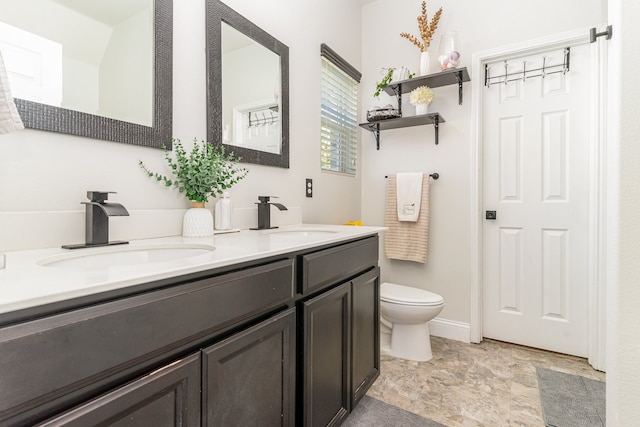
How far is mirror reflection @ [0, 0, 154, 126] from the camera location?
0.91 metres

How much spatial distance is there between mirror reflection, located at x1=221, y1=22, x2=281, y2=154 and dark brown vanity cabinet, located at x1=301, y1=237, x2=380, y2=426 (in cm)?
78

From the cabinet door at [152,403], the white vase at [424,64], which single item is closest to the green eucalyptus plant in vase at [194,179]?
the cabinet door at [152,403]

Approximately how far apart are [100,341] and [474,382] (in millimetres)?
1974

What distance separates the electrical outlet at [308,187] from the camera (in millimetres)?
2125

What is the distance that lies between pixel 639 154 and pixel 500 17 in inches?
70.9

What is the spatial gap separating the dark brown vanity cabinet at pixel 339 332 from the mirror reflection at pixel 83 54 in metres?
0.88

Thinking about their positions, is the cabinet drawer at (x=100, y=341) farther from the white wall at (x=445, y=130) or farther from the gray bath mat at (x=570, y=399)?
the white wall at (x=445, y=130)

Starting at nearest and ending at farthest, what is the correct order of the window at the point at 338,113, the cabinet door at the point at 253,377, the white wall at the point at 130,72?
the cabinet door at the point at 253,377
the white wall at the point at 130,72
the window at the point at 338,113

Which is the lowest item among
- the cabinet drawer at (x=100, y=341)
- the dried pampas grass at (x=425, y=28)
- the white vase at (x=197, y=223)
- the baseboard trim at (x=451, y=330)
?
the baseboard trim at (x=451, y=330)

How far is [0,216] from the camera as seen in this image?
852mm

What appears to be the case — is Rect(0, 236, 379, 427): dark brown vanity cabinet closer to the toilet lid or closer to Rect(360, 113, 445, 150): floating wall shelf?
the toilet lid

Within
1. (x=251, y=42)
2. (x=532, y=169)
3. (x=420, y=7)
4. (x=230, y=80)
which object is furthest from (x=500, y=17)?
(x=230, y=80)

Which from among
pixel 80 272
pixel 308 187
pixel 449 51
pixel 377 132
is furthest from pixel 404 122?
pixel 80 272

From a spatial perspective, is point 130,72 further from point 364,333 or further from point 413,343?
point 413,343
